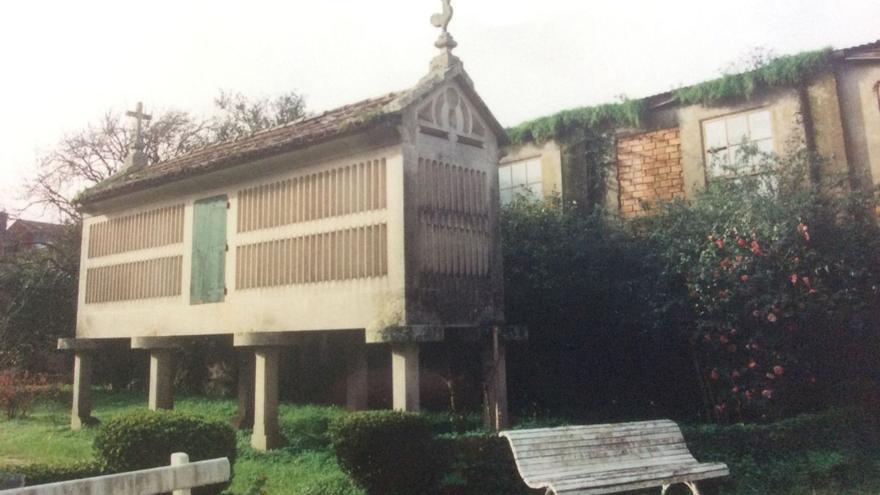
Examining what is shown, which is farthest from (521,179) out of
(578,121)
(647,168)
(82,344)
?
(82,344)

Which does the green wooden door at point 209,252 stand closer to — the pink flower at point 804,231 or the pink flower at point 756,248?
the pink flower at point 756,248

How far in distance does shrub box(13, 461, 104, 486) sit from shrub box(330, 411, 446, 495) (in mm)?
2599

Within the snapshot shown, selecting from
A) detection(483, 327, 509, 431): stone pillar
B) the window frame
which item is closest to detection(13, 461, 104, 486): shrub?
detection(483, 327, 509, 431): stone pillar

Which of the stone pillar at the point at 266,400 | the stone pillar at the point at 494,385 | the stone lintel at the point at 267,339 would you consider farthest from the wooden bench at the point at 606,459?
the stone pillar at the point at 266,400

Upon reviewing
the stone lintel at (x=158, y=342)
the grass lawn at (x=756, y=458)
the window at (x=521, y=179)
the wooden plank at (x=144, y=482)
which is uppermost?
the window at (x=521, y=179)

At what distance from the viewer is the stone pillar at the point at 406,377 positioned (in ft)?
26.5

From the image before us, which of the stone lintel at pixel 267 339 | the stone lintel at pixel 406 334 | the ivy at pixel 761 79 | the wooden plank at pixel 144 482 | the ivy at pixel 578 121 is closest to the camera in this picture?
the wooden plank at pixel 144 482

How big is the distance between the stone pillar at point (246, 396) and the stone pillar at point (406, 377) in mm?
4700

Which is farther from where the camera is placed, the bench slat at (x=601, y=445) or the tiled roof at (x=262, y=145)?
the tiled roof at (x=262, y=145)

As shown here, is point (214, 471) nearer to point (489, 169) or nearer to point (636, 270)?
point (489, 169)

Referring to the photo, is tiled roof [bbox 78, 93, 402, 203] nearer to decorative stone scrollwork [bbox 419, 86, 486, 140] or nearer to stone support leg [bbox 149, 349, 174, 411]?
decorative stone scrollwork [bbox 419, 86, 486, 140]

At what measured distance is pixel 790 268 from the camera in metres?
10.2

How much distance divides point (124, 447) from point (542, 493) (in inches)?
174

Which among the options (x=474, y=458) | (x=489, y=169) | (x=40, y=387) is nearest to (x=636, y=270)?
(x=489, y=169)
